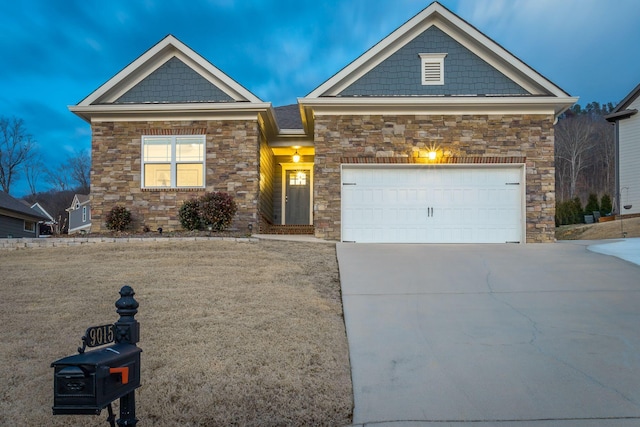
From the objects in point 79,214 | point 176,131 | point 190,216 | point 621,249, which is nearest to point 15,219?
point 79,214

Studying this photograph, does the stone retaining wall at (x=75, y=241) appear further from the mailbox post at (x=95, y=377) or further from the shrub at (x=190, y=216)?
the mailbox post at (x=95, y=377)

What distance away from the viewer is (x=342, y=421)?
4.89 metres

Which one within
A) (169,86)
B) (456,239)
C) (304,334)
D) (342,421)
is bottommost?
(342,421)

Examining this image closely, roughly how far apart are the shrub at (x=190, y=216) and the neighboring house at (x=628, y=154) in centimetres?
1651

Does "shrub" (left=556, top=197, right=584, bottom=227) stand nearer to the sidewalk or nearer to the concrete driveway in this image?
the sidewalk

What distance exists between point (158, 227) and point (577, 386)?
11532 millimetres

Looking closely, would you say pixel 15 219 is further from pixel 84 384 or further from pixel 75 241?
pixel 84 384

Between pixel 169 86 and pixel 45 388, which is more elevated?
pixel 169 86

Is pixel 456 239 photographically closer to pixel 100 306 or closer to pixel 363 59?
pixel 363 59

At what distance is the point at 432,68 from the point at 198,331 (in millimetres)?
10425

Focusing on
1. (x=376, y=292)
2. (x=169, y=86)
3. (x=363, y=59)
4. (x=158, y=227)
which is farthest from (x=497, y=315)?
(x=169, y=86)

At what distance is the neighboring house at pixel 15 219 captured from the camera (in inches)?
1049

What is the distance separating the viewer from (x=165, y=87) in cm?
1516

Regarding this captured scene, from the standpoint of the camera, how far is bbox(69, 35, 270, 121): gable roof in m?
14.6
